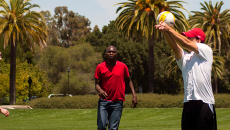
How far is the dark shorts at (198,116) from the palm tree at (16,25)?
2883cm

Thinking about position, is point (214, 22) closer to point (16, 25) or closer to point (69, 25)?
point (16, 25)

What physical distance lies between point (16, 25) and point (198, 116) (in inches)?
1157

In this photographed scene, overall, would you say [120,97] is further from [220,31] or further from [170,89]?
[170,89]

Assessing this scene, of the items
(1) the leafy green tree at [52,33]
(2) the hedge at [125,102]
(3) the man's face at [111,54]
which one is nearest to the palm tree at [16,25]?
(2) the hedge at [125,102]

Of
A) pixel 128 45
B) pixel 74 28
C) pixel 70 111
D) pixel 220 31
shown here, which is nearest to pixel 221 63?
pixel 220 31

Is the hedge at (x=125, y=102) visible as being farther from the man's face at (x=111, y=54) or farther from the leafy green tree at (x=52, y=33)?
the leafy green tree at (x=52, y=33)

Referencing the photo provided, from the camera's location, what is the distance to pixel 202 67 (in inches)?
180

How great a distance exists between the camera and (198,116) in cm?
453

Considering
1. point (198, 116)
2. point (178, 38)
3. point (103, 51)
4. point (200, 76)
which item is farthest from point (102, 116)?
point (103, 51)

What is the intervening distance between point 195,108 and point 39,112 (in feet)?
72.7

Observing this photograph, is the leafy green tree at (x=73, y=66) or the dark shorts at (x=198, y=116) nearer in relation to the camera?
the dark shorts at (x=198, y=116)

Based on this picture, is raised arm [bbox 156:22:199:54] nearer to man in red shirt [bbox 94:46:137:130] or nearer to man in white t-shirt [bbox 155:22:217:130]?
man in white t-shirt [bbox 155:22:217:130]

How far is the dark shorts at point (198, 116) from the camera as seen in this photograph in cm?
449

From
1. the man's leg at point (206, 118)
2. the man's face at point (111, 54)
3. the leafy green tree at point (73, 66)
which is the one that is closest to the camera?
the man's leg at point (206, 118)
